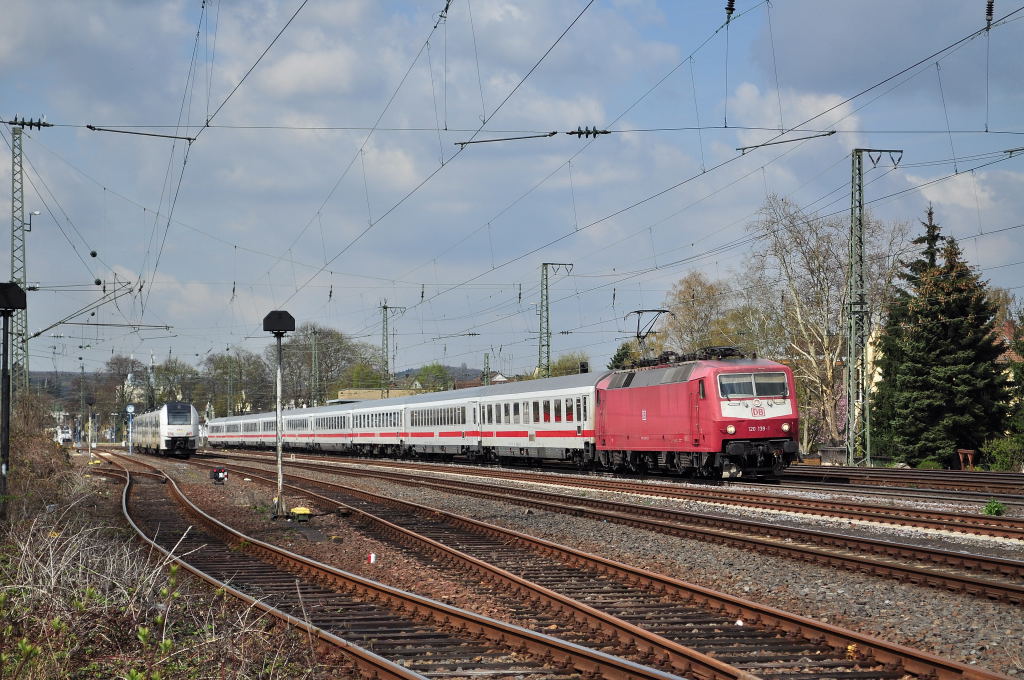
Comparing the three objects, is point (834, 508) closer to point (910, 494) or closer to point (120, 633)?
point (910, 494)

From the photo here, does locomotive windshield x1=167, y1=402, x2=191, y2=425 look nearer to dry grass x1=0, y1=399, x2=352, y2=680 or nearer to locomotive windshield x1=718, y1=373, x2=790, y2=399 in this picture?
locomotive windshield x1=718, y1=373, x2=790, y2=399

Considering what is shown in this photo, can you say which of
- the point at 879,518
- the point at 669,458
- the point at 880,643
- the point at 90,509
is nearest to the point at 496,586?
the point at 880,643

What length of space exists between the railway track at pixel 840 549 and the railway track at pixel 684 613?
8.89 ft

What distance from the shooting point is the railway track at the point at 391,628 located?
304 inches

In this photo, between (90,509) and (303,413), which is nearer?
(90,509)

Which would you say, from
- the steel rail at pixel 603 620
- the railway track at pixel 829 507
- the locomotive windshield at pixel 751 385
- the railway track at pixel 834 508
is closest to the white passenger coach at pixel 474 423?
the railway track at pixel 829 507

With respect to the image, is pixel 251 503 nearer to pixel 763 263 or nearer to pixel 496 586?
pixel 496 586

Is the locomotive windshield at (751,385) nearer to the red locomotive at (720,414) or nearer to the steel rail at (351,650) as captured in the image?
the red locomotive at (720,414)

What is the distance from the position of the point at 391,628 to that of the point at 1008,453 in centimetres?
3109

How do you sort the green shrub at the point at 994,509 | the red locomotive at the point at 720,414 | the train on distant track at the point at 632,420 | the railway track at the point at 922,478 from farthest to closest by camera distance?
the train on distant track at the point at 632,420 < the red locomotive at the point at 720,414 < the railway track at the point at 922,478 < the green shrub at the point at 994,509

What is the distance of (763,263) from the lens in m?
49.9

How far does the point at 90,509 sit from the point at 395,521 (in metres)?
7.85

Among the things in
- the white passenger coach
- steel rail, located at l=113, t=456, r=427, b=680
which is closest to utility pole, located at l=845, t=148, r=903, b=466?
the white passenger coach

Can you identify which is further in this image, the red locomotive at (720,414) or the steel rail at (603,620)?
the red locomotive at (720,414)
